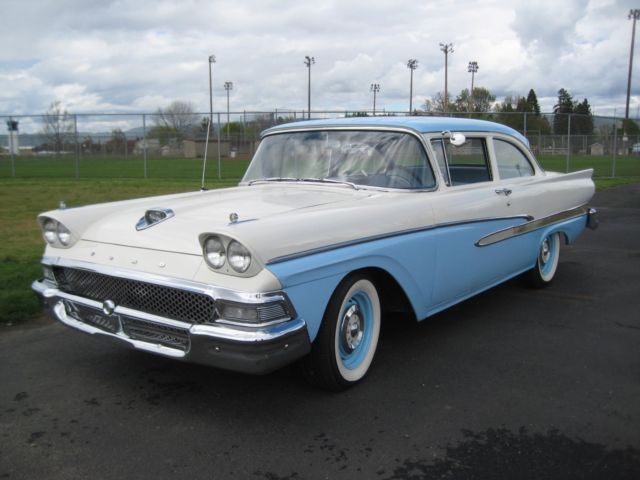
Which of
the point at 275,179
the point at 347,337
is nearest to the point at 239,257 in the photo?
the point at 347,337

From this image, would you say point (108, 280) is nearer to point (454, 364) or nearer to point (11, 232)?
point (454, 364)

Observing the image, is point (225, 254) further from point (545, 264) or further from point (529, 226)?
point (545, 264)

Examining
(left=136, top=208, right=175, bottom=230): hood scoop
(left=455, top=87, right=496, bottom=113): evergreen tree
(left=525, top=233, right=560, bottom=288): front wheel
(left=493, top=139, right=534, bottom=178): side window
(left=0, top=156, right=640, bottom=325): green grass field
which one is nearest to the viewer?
(left=136, top=208, right=175, bottom=230): hood scoop

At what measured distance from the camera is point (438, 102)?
4806 cm

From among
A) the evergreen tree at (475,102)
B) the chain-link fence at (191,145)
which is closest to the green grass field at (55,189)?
the chain-link fence at (191,145)

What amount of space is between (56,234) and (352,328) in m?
1.89

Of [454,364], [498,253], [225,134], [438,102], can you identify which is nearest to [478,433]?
[454,364]

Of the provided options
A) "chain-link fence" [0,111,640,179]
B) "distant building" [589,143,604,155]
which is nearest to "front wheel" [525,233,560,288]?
"chain-link fence" [0,111,640,179]

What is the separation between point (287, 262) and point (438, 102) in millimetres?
47331

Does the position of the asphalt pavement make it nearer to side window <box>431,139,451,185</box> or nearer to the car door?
the car door

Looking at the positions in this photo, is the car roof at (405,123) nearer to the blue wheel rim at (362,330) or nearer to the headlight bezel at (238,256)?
the blue wheel rim at (362,330)

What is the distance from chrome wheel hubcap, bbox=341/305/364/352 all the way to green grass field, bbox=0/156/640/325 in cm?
285

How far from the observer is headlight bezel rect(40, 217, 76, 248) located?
145 inches

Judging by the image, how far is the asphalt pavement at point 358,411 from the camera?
9.00 ft
